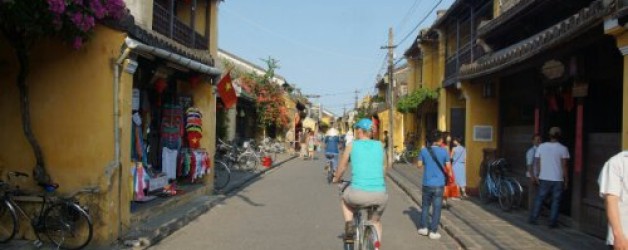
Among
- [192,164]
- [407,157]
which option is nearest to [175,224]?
[192,164]

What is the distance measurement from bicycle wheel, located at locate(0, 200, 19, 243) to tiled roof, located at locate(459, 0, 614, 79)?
296 inches

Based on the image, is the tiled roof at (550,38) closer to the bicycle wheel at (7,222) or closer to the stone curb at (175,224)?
the stone curb at (175,224)

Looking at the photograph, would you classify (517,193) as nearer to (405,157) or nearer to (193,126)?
(193,126)

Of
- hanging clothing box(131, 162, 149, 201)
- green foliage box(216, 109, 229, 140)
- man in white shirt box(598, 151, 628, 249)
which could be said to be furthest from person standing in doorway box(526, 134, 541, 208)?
green foliage box(216, 109, 229, 140)

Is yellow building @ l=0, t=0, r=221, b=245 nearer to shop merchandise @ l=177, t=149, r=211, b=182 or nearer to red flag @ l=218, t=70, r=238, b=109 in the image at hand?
shop merchandise @ l=177, t=149, r=211, b=182

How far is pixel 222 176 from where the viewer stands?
61.2ft

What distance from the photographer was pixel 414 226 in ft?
35.9

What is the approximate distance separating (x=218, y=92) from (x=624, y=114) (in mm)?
9739

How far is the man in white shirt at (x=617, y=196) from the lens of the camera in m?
4.35

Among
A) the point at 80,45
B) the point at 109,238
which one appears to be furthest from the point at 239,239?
the point at 80,45

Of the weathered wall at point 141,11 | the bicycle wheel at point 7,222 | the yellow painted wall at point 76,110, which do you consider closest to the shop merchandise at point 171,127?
the weathered wall at point 141,11

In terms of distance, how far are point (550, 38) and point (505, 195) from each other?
14.6 feet

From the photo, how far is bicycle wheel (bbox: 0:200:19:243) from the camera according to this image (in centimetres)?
795

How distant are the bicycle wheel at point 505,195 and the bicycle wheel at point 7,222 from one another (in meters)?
8.78
